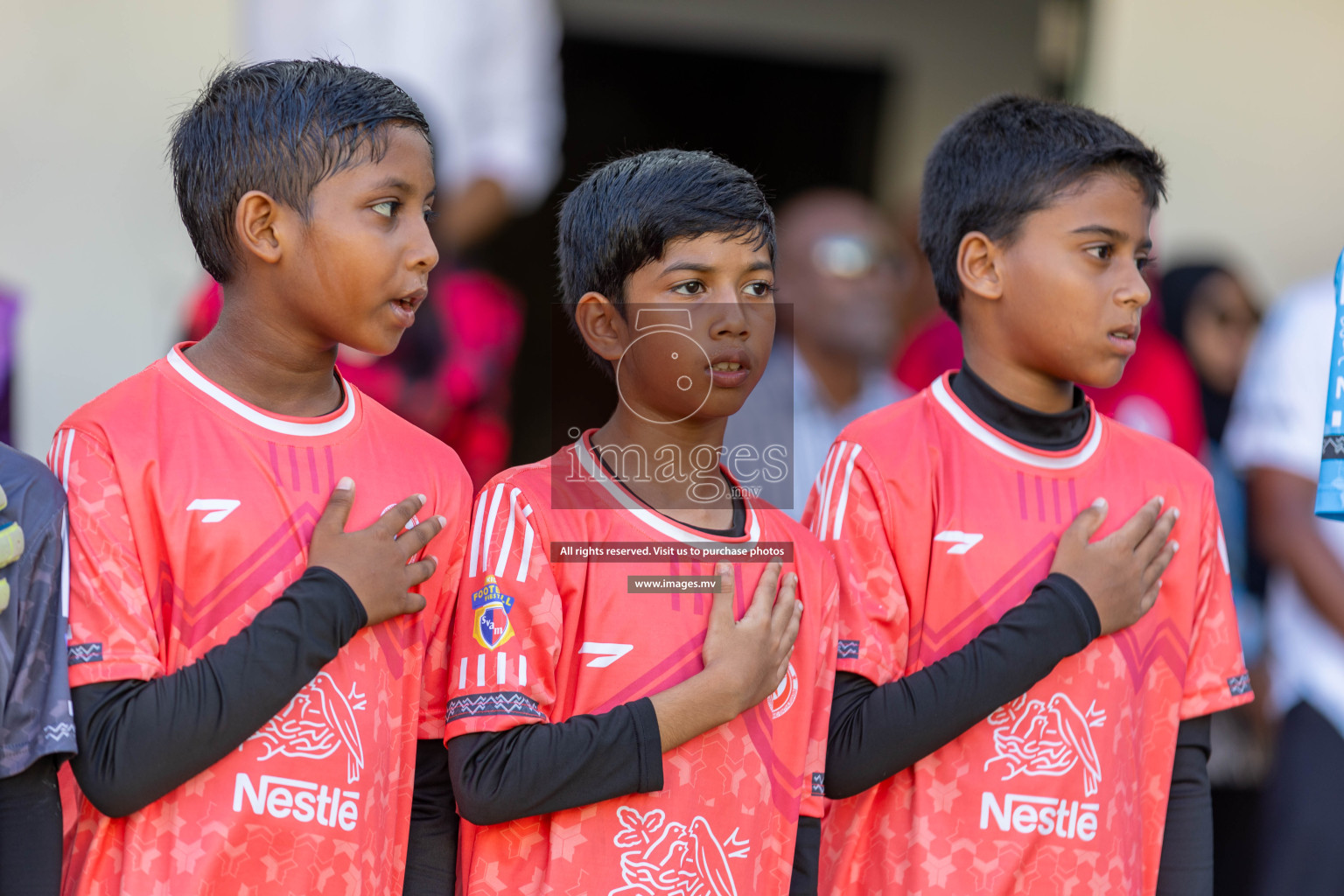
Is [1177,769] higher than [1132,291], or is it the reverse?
[1132,291]

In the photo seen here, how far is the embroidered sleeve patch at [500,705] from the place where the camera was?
5.58ft

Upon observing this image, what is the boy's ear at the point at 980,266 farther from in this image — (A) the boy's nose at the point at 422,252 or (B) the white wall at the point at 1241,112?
(B) the white wall at the point at 1241,112

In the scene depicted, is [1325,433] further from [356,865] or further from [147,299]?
[147,299]

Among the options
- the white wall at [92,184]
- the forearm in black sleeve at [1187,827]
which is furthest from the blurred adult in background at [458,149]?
the forearm in black sleeve at [1187,827]

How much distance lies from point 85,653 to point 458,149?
2.69 meters

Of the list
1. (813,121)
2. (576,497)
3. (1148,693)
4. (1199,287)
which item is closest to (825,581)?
(576,497)

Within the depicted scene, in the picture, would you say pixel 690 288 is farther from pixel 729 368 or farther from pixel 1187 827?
pixel 1187 827

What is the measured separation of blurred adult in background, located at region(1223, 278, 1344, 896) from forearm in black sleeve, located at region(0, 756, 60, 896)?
2.56m

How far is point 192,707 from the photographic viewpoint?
5.09ft

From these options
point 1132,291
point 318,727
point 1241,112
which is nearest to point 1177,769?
point 1132,291

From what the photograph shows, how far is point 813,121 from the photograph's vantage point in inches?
220

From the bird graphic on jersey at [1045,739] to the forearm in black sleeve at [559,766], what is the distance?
53 cm

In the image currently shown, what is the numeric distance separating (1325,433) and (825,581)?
2.39 feet

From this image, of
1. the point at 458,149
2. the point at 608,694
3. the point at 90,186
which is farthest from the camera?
the point at 458,149
